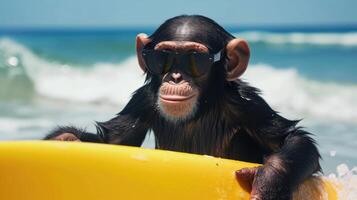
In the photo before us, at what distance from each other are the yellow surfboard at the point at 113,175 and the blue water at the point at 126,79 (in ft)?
15.4

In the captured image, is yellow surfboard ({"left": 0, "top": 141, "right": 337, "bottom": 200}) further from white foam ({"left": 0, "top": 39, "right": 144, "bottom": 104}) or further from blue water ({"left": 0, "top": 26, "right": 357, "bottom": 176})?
Answer: white foam ({"left": 0, "top": 39, "right": 144, "bottom": 104})

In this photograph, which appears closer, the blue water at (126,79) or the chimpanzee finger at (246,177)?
the chimpanzee finger at (246,177)

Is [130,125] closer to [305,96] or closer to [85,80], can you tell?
[305,96]

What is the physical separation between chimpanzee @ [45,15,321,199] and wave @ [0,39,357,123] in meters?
7.61

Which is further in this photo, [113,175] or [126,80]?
[126,80]

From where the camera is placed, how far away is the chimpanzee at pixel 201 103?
15.5 feet

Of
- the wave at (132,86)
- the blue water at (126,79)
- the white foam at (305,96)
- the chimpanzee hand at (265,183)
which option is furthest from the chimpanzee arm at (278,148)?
the white foam at (305,96)

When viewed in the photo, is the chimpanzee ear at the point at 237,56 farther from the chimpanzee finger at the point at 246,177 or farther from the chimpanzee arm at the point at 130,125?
the chimpanzee finger at the point at 246,177

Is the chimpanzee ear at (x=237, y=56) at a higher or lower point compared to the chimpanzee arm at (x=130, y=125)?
higher

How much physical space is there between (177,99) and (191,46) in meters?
0.37

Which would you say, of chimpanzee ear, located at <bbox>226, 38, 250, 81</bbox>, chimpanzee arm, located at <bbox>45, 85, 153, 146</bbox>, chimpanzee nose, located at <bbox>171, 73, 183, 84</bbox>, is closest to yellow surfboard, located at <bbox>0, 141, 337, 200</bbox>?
chimpanzee nose, located at <bbox>171, 73, 183, 84</bbox>

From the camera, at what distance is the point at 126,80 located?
18.6 m

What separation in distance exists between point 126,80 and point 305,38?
21.7 feet

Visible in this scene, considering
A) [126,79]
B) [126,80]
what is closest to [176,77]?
[126,80]
